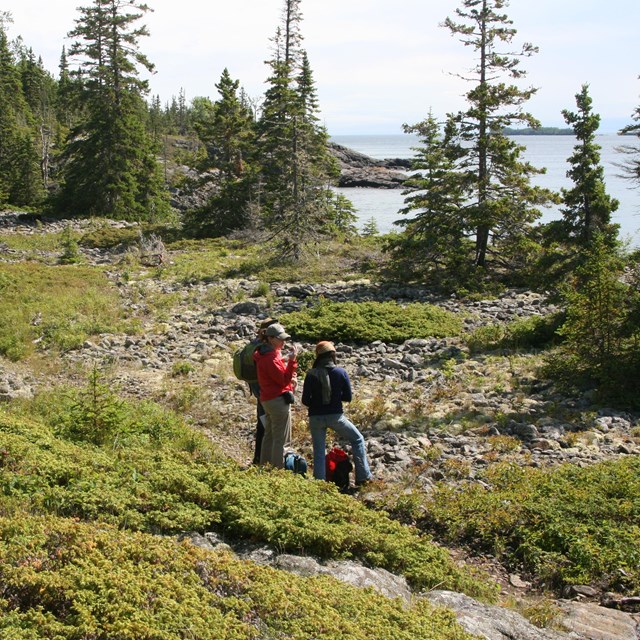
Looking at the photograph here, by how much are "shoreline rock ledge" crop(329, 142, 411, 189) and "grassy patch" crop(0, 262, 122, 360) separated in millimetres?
68706

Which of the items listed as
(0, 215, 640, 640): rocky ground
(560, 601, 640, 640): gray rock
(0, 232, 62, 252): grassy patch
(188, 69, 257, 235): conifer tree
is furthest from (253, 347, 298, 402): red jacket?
(188, 69, 257, 235): conifer tree

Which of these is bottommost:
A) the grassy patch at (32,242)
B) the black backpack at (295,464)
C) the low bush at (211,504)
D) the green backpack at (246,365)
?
the black backpack at (295,464)

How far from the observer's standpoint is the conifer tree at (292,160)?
26.3 m

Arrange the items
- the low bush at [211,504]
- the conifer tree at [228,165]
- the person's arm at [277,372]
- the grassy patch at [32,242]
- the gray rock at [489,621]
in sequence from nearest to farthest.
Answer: the gray rock at [489,621], the low bush at [211,504], the person's arm at [277,372], the grassy patch at [32,242], the conifer tree at [228,165]

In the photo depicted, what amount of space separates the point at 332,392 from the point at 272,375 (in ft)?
2.64

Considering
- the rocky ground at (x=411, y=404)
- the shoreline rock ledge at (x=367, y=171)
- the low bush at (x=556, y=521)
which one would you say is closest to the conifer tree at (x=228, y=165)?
the rocky ground at (x=411, y=404)

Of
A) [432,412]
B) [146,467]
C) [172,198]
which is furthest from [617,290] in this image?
[172,198]

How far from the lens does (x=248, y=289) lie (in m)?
21.3

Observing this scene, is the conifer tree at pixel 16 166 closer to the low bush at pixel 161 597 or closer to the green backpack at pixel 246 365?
the green backpack at pixel 246 365

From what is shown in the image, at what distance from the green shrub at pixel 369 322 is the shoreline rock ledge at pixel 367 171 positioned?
70.2 meters

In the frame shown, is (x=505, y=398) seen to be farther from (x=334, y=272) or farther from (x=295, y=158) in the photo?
(x=295, y=158)

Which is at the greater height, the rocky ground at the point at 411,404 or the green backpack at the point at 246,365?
the green backpack at the point at 246,365

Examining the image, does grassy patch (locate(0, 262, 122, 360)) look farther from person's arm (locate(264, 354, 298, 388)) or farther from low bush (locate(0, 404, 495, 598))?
low bush (locate(0, 404, 495, 598))

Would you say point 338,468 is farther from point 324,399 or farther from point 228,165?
point 228,165
